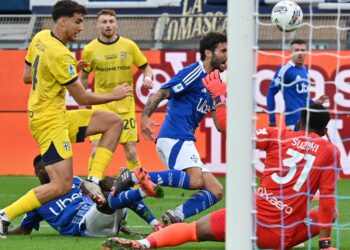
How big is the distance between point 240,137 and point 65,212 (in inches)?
139

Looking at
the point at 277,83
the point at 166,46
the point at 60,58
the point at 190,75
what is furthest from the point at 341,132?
the point at 60,58

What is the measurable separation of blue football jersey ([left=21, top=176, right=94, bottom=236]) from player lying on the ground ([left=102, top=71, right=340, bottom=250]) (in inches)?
66.8

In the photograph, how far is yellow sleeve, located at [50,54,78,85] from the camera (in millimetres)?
8883

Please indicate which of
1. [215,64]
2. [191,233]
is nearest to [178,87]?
[215,64]

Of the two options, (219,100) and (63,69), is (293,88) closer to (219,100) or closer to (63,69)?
(63,69)

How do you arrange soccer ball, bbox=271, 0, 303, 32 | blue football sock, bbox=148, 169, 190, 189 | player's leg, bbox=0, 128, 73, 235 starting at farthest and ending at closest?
soccer ball, bbox=271, 0, 303, 32, player's leg, bbox=0, 128, 73, 235, blue football sock, bbox=148, 169, 190, 189

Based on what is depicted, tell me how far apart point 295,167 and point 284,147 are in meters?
0.16

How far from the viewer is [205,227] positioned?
24.4 ft

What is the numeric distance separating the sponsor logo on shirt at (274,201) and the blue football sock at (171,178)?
142 centimetres

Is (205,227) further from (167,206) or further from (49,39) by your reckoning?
(167,206)

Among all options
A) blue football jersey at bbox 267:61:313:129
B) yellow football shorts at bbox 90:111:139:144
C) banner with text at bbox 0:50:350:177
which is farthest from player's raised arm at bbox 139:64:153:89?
banner with text at bbox 0:50:350:177

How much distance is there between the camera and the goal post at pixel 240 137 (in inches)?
225

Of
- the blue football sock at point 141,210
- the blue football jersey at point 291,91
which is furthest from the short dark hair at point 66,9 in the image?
the blue football jersey at point 291,91

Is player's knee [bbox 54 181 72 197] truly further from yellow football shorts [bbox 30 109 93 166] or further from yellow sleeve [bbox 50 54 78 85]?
yellow sleeve [bbox 50 54 78 85]
